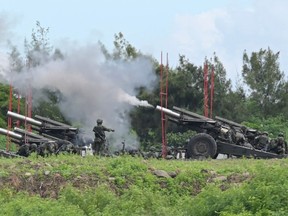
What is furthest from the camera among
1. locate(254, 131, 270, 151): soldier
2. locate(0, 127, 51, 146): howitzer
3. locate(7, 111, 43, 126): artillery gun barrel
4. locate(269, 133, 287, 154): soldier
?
locate(7, 111, 43, 126): artillery gun barrel

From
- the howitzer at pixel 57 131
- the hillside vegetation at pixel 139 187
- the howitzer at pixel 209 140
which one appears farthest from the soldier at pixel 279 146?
the howitzer at pixel 57 131

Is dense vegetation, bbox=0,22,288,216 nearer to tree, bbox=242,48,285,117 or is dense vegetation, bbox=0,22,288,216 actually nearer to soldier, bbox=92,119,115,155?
soldier, bbox=92,119,115,155

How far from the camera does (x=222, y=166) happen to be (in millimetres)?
27422

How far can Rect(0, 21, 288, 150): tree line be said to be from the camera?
46.8 m

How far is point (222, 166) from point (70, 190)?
651cm

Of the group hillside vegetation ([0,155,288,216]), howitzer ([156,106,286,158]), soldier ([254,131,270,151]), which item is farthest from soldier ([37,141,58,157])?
soldier ([254,131,270,151])

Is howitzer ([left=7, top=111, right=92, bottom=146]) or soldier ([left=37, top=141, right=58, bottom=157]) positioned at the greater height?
howitzer ([left=7, top=111, right=92, bottom=146])

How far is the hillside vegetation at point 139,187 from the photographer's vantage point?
1970 cm

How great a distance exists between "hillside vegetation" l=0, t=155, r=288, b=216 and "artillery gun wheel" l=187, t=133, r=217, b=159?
3314mm

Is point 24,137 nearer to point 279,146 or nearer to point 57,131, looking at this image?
point 57,131

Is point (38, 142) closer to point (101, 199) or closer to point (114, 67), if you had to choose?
point (114, 67)

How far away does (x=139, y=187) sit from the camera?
2498 cm

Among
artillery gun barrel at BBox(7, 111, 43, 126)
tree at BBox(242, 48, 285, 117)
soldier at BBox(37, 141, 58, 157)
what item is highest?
tree at BBox(242, 48, 285, 117)

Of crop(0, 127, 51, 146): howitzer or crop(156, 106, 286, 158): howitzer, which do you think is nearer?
crop(156, 106, 286, 158): howitzer
